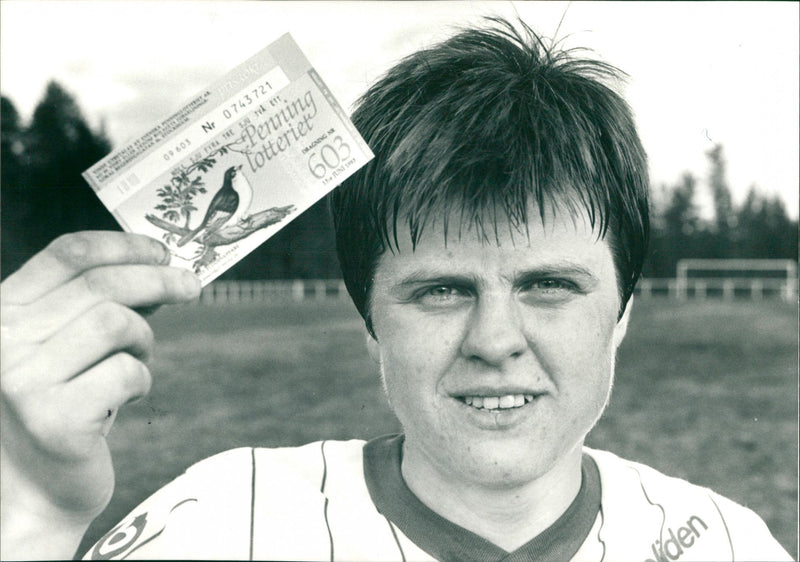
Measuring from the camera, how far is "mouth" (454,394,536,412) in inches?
40.1

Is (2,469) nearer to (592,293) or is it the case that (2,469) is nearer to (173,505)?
(173,505)

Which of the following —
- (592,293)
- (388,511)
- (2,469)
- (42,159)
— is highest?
(42,159)

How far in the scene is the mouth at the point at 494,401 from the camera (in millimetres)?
1020

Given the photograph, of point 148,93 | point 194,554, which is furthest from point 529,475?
point 148,93

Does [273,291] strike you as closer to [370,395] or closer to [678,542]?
[370,395]

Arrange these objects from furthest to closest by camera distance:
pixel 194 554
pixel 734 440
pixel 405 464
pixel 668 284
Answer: pixel 734 440, pixel 668 284, pixel 405 464, pixel 194 554

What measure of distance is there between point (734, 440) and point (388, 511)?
97cm

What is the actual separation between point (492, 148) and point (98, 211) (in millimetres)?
532

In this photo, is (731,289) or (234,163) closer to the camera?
(234,163)

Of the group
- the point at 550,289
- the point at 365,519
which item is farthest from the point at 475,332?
the point at 365,519

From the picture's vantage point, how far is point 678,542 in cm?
118

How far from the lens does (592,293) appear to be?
3.47ft

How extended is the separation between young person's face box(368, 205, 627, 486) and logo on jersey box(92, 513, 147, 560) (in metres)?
0.42

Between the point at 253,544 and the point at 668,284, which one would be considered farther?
the point at 668,284
